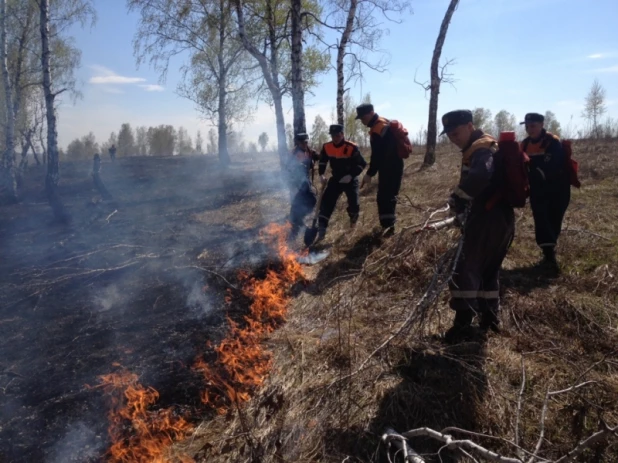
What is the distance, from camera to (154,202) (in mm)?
12719

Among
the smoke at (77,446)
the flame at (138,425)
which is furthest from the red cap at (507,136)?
the smoke at (77,446)

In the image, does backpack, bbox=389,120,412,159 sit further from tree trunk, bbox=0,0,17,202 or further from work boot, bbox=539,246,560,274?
tree trunk, bbox=0,0,17,202

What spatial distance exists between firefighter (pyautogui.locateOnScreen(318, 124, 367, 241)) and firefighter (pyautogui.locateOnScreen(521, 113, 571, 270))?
2364 mm

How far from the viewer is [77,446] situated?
8.92ft

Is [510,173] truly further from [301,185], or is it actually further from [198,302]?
[301,185]

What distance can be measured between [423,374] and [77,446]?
8.31 ft

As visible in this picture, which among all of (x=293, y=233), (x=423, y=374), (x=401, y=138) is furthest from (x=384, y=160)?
(x=423, y=374)

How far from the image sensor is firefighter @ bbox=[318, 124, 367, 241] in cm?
617

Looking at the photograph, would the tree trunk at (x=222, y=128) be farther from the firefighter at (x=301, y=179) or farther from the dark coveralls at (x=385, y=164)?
the dark coveralls at (x=385, y=164)

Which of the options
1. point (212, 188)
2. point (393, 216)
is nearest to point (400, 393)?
point (393, 216)

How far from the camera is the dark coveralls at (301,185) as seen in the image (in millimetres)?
7023

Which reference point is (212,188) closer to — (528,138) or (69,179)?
(69,179)

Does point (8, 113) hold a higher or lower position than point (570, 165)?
higher

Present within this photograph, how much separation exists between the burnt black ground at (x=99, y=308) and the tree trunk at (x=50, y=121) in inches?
25.0
